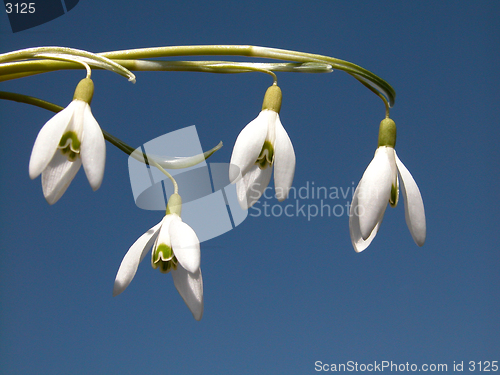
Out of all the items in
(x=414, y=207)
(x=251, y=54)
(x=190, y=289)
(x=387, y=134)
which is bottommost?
(x=190, y=289)

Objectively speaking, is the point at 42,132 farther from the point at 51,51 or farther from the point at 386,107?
the point at 386,107

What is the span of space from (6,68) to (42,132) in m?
0.17

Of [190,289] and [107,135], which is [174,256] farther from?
[107,135]

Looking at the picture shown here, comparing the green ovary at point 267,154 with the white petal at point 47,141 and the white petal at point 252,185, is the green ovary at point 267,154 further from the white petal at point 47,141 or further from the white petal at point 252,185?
the white petal at point 47,141

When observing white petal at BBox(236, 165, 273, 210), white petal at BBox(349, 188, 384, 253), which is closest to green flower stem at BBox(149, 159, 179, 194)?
white petal at BBox(236, 165, 273, 210)

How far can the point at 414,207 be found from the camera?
1.91ft

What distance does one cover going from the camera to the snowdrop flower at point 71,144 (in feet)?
1.65

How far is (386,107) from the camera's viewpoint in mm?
635

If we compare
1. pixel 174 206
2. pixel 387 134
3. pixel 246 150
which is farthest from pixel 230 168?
pixel 387 134

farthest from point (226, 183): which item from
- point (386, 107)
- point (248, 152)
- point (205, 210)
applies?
point (386, 107)

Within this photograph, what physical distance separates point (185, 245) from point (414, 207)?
0.33 metres

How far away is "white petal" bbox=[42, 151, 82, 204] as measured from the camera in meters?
0.55
